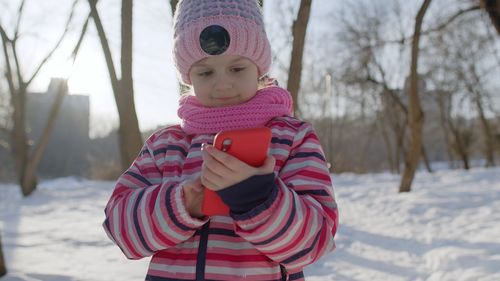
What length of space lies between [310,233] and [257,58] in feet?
1.42

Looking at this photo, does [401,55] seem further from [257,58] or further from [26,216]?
[257,58]

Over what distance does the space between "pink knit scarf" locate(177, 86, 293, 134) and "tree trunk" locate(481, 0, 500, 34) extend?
5000mm

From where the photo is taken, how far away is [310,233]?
0.82 m

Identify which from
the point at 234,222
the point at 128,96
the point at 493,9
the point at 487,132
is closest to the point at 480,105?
the point at 487,132

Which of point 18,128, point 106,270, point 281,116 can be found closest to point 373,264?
point 106,270

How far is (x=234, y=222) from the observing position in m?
0.81

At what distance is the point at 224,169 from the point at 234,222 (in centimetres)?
14

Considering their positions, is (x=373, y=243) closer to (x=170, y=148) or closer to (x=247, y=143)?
(x=170, y=148)

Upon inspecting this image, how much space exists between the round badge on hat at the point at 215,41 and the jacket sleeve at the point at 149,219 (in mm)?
303

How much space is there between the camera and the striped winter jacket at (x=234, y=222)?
2.60ft

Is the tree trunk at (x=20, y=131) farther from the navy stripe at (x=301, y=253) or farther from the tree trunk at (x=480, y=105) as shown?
the tree trunk at (x=480, y=105)

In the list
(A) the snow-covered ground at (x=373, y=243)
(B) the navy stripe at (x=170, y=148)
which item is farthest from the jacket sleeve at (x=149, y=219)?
(A) the snow-covered ground at (x=373, y=243)

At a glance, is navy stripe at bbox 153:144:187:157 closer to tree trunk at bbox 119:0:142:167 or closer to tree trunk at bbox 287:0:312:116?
tree trunk at bbox 119:0:142:167

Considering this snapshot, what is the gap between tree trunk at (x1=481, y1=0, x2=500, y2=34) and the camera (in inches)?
198
